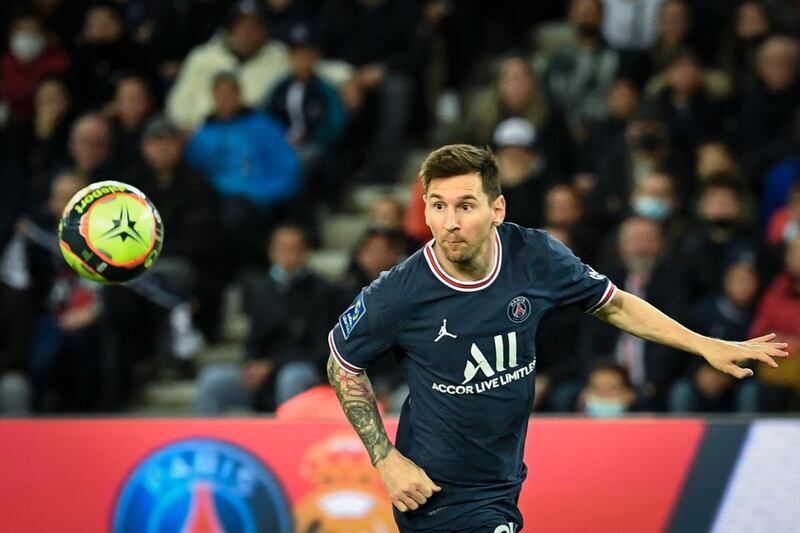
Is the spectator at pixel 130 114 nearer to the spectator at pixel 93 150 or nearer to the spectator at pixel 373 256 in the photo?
the spectator at pixel 93 150

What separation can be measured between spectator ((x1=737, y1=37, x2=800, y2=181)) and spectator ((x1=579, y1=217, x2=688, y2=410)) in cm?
132

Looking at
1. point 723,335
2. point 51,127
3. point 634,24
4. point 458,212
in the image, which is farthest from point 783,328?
point 51,127

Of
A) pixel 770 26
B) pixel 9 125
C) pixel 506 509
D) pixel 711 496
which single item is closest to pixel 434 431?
→ pixel 506 509

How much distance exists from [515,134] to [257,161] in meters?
1.90

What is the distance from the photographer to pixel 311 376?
866 cm

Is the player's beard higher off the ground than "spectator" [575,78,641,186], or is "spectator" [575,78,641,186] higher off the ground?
"spectator" [575,78,641,186]

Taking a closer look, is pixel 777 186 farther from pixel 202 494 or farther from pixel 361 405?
pixel 361 405

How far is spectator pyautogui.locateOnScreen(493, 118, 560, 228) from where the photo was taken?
9305 millimetres

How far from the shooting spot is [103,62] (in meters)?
11.7

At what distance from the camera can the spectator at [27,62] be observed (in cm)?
1148

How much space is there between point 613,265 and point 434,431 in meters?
4.19

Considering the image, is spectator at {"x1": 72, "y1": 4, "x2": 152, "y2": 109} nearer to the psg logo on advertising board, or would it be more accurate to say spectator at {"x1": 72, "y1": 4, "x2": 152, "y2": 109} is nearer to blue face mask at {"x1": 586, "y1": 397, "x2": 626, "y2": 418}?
blue face mask at {"x1": 586, "y1": 397, "x2": 626, "y2": 418}

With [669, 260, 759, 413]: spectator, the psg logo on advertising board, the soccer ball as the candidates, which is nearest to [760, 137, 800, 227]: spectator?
[669, 260, 759, 413]: spectator

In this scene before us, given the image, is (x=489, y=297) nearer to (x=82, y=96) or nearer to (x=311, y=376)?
(x=311, y=376)
